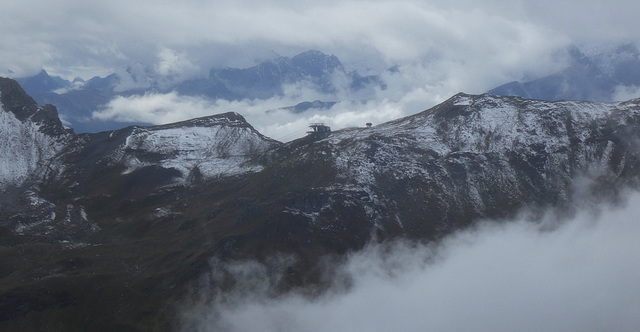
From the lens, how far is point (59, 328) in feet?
653

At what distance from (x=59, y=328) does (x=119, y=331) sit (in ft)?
69.4

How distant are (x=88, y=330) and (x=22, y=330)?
23.1 m

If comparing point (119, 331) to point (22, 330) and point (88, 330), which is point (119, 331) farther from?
point (22, 330)

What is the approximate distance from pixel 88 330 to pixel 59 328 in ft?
35.1

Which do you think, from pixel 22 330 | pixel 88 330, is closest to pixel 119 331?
pixel 88 330

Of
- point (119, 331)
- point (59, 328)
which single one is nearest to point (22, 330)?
point (59, 328)

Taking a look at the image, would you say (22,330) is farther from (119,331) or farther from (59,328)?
(119,331)

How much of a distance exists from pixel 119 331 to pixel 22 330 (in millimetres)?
33576

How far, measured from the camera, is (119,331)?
19988 centimetres

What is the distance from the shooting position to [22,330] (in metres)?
198

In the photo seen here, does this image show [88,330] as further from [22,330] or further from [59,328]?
[22,330]
